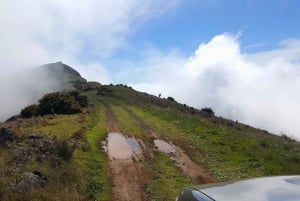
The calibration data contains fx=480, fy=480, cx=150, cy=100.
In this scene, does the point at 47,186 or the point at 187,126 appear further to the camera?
the point at 187,126

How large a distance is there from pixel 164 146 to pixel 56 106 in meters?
20.1

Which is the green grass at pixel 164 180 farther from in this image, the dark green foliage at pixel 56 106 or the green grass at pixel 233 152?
the dark green foliage at pixel 56 106

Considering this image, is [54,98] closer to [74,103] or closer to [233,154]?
[74,103]

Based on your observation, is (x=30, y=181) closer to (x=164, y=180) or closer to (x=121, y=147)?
(x=164, y=180)

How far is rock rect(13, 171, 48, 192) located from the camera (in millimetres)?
12000

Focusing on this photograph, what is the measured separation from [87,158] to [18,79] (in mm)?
123620

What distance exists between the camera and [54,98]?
4128 centimetres

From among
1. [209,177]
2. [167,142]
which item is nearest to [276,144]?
[167,142]

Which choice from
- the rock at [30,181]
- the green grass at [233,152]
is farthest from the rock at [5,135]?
the green grass at [233,152]

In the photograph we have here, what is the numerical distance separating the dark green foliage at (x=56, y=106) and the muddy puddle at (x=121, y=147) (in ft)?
49.7

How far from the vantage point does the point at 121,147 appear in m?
21.7

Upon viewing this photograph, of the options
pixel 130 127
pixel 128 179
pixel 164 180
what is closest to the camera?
pixel 164 180

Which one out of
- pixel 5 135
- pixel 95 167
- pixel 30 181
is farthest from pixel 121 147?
pixel 30 181

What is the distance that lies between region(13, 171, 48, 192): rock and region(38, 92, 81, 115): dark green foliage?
85.9 ft
